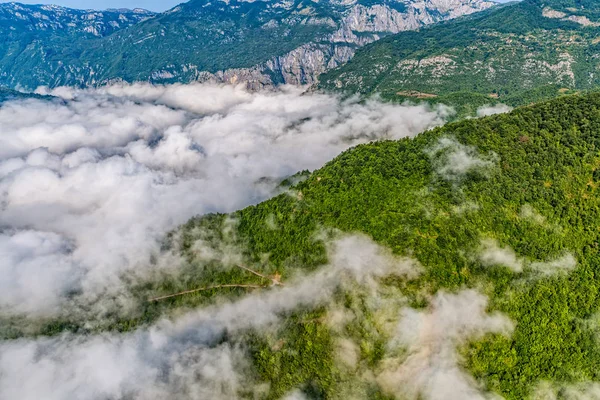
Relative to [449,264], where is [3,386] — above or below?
below

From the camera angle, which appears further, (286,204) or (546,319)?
(286,204)

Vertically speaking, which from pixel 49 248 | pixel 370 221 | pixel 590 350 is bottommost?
pixel 49 248

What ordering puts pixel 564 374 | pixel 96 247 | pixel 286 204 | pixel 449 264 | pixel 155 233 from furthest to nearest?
pixel 96 247
pixel 155 233
pixel 286 204
pixel 449 264
pixel 564 374

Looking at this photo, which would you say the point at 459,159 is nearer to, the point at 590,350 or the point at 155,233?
the point at 590,350

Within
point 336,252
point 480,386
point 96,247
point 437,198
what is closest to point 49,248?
point 96,247

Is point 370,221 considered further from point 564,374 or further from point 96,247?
point 96,247

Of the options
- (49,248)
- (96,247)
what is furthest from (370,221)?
(49,248)

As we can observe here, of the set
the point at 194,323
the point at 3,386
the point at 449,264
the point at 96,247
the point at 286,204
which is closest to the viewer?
the point at 449,264
